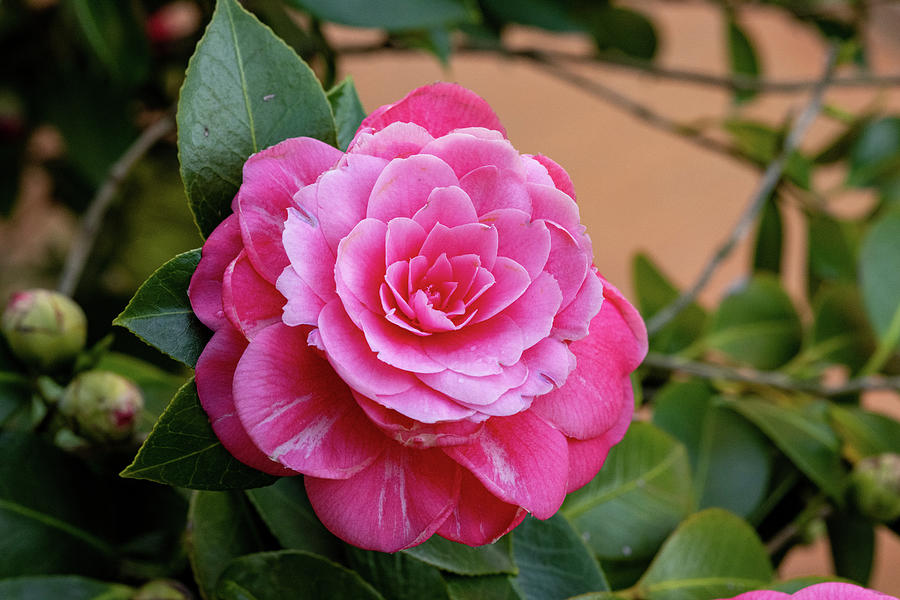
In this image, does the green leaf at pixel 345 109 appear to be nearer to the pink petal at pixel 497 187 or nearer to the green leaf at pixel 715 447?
the pink petal at pixel 497 187

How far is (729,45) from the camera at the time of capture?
2.57 feet

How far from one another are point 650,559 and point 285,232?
259 mm

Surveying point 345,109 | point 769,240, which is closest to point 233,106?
point 345,109

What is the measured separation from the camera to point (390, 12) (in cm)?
42

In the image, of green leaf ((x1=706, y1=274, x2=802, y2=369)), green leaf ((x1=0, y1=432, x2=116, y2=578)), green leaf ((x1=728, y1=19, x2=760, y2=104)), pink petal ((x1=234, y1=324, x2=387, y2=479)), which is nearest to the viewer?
pink petal ((x1=234, y1=324, x2=387, y2=479))

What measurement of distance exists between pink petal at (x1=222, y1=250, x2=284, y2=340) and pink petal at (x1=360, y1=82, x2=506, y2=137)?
0.06 m

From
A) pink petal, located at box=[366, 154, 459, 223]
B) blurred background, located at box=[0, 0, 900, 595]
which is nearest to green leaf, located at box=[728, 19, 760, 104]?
blurred background, located at box=[0, 0, 900, 595]

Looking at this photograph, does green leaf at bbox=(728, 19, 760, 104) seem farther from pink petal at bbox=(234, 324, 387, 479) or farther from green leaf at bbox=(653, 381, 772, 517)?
pink petal at bbox=(234, 324, 387, 479)

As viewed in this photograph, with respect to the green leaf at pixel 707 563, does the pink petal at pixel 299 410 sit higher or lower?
higher

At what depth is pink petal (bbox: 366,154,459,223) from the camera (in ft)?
0.71

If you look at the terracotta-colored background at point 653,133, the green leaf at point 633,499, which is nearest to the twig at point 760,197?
the green leaf at point 633,499

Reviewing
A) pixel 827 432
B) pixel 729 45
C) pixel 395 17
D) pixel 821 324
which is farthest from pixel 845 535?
pixel 729 45

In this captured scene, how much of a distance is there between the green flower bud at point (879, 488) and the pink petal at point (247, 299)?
347mm

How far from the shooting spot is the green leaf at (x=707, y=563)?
333 mm
